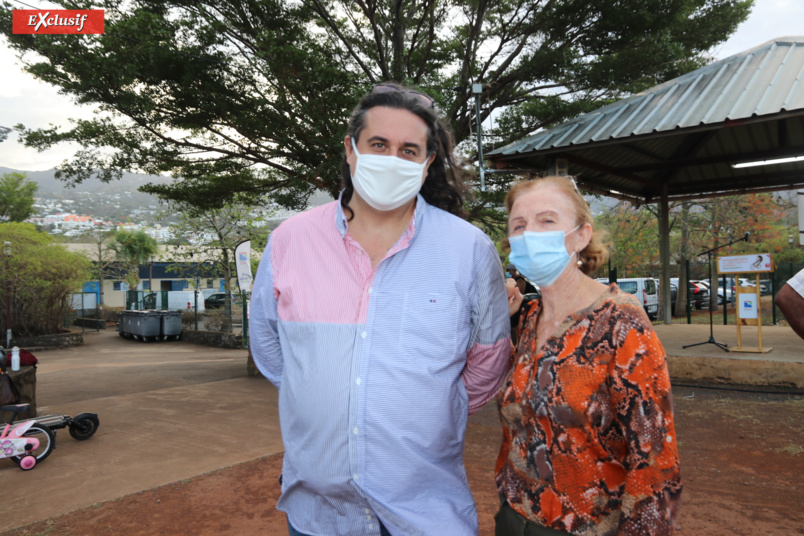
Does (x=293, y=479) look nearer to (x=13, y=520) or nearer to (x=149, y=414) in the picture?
(x=13, y=520)

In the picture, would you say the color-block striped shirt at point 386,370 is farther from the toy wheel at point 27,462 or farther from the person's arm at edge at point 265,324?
the toy wheel at point 27,462

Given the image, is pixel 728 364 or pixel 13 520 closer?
pixel 13 520

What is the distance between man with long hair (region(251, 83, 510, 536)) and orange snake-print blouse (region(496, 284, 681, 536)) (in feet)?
0.68

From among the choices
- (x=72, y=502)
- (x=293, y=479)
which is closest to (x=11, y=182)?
(x=72, y=502)

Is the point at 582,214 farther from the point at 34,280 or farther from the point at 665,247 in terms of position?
the point at 34,280

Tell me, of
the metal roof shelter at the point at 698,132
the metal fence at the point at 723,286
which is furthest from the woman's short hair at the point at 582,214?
the metal fence at the point at 723,286

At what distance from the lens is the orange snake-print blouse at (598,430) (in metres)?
1.45

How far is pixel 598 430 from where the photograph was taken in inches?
60.6

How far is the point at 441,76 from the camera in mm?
11547

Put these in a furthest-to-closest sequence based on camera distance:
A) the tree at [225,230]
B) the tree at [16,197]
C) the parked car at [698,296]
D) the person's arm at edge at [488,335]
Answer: the tree at [16,197], the tree at [225,230], the parked car at [698,296], the person's arm at edge at [488,335]

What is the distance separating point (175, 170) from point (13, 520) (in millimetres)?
8502

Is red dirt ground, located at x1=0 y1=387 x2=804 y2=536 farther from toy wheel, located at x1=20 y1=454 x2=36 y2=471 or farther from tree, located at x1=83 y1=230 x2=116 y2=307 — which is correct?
tree, located at x1=83 y1=230 x2=116 y2=307

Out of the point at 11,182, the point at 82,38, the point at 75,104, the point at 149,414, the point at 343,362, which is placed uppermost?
the point at 11,182

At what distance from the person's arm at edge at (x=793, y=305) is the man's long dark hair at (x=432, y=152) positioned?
4.22 ft
